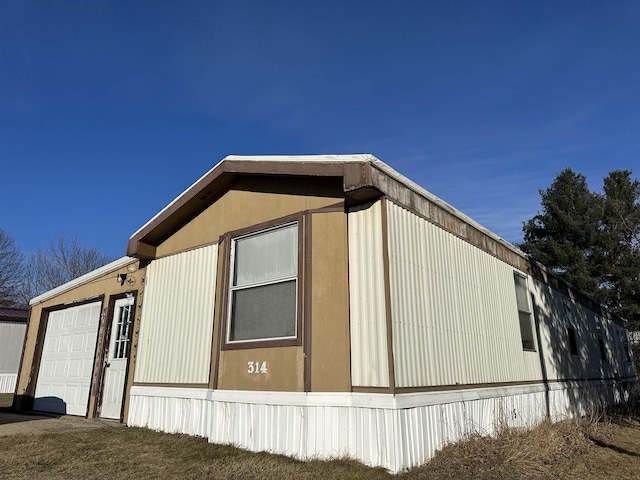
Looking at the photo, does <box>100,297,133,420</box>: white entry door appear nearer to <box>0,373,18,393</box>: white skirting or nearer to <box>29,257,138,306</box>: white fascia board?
<box>29,257,138,306</box>: white fascia board

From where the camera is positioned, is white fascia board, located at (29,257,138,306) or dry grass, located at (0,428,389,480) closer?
dry grass, located at (0,428,389,480)

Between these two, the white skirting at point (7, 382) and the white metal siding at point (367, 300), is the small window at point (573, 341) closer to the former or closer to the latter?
the white metal siding at point (367, 300)

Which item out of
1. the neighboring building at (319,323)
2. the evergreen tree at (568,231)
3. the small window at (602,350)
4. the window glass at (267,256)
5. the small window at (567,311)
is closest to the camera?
the neighboring building at (319,323)

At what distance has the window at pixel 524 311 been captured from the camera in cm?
829

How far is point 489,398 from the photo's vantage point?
627cm

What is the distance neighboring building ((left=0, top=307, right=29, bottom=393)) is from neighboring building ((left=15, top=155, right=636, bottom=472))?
10471 mm

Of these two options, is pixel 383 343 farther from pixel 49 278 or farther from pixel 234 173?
pixel 49 278

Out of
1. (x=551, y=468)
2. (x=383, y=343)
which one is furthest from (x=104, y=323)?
(x=551, y=468)

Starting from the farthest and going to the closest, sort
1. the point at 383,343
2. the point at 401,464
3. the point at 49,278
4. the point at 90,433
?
1. the point at 49,278
2. the point at 90,433
3. the point at 383,343
4. the point at 401,464

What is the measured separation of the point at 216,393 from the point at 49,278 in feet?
101

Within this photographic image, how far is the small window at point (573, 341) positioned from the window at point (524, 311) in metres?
2.68

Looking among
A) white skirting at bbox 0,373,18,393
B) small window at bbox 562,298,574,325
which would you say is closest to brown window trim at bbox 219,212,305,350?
small window at bbox 562,298,574,325

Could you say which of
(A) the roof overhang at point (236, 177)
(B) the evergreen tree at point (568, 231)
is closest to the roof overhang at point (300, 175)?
(A) the roof overhang at point (236, 177)

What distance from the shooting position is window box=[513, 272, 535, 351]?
326 inches
